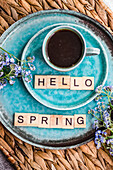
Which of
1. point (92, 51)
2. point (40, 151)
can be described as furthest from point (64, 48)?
point (40, 151)

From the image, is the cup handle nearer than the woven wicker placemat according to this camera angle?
Yes

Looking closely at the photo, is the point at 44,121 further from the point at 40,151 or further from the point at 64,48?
the point at 64,48

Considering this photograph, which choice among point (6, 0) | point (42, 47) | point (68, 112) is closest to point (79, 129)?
point (68, 112)

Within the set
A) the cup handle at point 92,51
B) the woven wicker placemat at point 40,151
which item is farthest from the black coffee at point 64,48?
the woven wicker placemat at point 40,151

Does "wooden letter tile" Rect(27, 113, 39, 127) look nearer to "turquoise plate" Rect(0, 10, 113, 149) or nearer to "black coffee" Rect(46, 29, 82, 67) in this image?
"turquoise plate" Rect(0, 10, 113, 149)

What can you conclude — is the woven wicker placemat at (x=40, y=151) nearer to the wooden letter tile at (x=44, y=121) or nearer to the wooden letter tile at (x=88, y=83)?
the wooden letter tile at (x=44, y=121)

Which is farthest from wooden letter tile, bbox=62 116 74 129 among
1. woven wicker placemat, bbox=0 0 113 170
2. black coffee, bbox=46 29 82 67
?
black coffee, bbox=46 29 82 67
